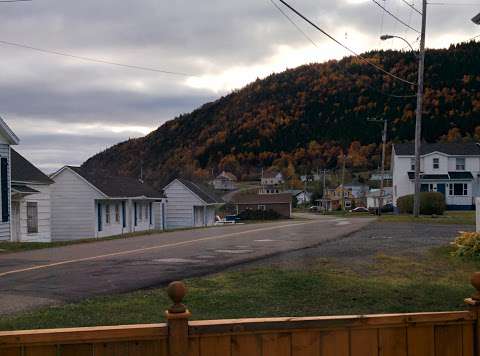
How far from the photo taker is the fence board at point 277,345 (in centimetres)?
522

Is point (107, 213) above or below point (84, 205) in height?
below

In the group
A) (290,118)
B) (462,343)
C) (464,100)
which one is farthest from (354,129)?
(462,343)

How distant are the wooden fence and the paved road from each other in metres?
4.45

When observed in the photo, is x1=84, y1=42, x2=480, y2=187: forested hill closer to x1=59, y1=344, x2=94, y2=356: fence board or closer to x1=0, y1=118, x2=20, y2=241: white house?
x1=0, y1=118, x2=20, y2=241: white house

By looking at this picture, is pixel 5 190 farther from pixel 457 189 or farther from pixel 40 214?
pixel 457 189

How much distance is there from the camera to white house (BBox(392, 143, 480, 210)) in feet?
222

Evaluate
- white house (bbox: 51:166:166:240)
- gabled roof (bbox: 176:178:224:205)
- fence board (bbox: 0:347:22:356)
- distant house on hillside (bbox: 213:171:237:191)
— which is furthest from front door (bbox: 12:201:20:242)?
distant house on hillside (bbox: 213:171:237:191)

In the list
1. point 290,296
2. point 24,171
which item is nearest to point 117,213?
point 24,171

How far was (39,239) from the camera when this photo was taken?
31812mm

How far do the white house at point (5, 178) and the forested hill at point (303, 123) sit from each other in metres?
48.6

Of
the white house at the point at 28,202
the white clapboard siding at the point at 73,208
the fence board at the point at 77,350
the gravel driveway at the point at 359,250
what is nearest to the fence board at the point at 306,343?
the fence board at the point at 77,350

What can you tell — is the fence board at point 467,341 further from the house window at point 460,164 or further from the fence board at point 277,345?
the house window at point 460,164

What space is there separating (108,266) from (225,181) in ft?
417

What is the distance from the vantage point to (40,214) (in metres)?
32.3
